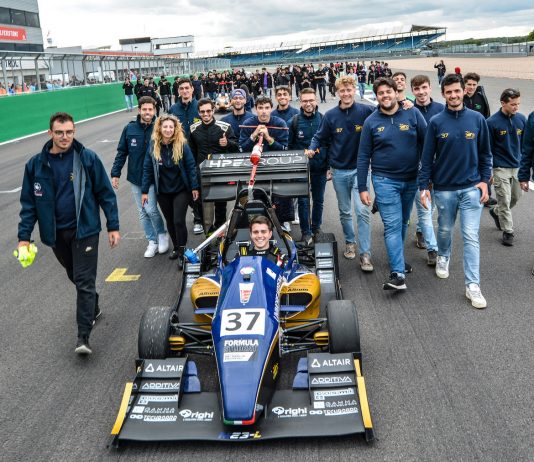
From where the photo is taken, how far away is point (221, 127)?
309 inches

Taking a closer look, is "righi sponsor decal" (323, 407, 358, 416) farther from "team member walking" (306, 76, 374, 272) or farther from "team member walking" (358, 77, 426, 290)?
"team member walking" (306, 76, 374, 272)

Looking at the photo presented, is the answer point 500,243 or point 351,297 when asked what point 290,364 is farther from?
point 500,243

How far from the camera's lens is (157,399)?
390 cm

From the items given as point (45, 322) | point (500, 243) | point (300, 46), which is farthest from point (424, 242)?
point (300, 46)

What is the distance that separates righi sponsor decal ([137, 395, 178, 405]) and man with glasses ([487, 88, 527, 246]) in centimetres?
513

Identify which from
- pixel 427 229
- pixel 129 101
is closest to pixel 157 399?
pixel 427 229

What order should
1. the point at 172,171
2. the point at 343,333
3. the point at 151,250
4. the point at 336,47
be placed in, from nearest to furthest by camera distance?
1. the point at 343,333
2. the point at 172,171
3. the point at 151,250
4. the point at 336,47

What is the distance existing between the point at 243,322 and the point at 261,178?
254 cm

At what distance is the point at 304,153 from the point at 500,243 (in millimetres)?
2853

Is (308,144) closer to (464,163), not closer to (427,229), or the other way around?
(427,229)

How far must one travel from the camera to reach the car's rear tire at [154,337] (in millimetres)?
4441

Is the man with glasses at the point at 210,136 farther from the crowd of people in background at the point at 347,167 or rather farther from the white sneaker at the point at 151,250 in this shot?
the white sneaker at the point at 151,250

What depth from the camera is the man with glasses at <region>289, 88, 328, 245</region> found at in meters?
7.37

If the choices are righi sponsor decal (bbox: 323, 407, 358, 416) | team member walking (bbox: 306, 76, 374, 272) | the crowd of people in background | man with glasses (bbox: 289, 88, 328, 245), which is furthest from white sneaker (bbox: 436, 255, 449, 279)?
righi sponsor decal (bbox: 323, 407, 358, 416)
